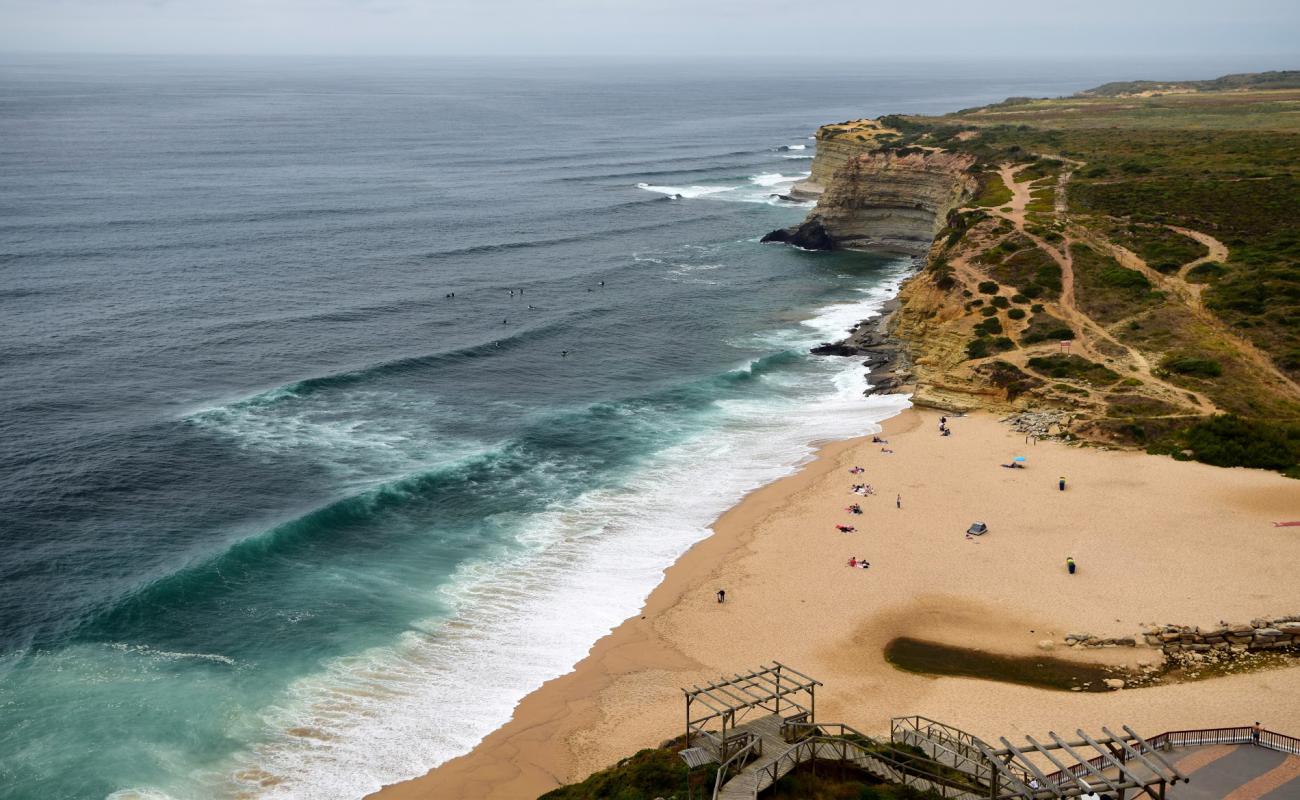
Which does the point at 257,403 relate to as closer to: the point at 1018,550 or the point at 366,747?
the point at 366,747

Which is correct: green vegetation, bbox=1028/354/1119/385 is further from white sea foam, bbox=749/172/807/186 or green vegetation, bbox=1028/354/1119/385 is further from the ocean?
white sea foam, bbox=749/172/807/186

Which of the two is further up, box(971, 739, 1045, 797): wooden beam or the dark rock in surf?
the dark rock in surf

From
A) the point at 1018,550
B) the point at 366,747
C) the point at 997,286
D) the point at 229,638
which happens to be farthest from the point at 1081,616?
the point at 997,286

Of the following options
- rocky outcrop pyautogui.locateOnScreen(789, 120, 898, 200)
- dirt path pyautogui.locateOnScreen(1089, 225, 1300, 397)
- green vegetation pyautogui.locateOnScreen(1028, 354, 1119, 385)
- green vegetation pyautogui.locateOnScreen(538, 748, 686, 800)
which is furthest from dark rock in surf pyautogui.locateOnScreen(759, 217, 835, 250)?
green vegetation pyautogui.locateOnScreen(538, 748, 686, 800)

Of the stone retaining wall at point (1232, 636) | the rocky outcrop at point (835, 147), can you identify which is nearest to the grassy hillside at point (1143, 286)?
the stone retaining wall at point (1232, 636)

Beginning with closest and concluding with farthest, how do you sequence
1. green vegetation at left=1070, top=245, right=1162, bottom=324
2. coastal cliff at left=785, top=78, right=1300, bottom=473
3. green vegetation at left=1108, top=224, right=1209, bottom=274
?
coastal cliff at left=785, top=78, right=1300, bottom=473 → green vegetation at left=1070, top=245, right=1162, bottom=324 → green vegetation at left=1108, top=224, right=1209, bottom=274

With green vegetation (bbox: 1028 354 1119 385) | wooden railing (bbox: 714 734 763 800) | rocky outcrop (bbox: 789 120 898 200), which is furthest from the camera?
rocky outcrop (bbox: 789 120 898 200)

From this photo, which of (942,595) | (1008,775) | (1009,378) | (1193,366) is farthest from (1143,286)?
(1008,775)
